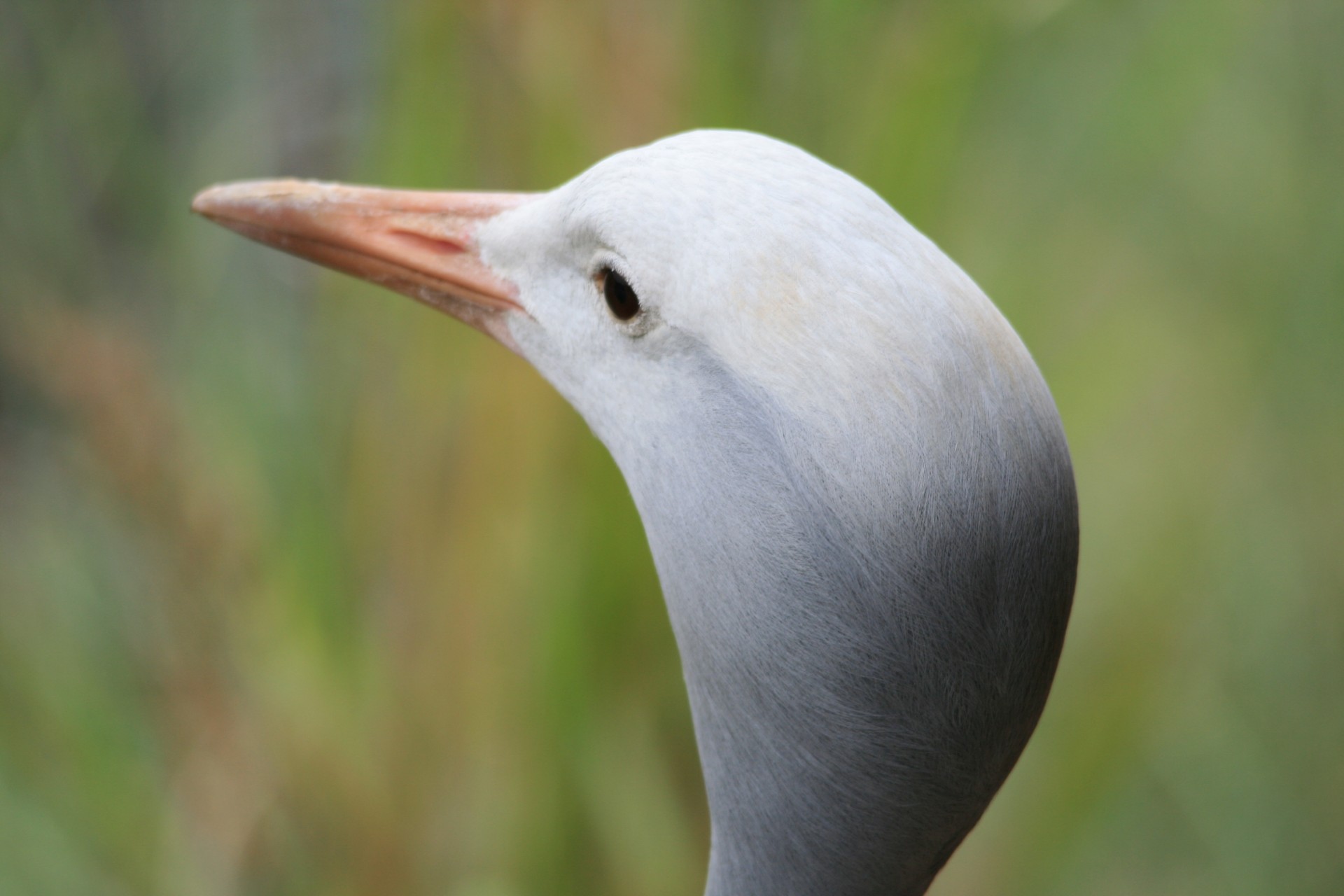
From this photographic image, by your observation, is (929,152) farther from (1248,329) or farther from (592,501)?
(1248,329)

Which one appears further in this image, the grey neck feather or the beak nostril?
the beak nostril

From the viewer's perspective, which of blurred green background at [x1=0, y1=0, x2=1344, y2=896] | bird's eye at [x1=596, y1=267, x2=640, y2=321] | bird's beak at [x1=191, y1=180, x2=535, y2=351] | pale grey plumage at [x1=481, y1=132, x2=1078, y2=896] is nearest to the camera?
pale grey plumage at [x1=481, y1=132, x2=1078, y2=896]

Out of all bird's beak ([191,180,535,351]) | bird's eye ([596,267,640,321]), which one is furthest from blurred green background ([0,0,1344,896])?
bird's eye ([596,267,640,321])

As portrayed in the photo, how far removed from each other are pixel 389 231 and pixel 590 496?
586mm

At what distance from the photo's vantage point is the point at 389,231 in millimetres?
928

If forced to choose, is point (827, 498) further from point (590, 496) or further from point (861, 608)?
point (590, 496)

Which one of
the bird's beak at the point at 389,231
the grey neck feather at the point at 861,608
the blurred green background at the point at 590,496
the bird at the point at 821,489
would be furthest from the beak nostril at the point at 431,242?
the blurred green background at the point at 590,496

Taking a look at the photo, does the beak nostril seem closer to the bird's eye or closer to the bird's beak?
the bird's beak

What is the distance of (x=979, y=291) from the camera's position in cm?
69

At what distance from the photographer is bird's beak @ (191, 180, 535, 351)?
0.92 metres

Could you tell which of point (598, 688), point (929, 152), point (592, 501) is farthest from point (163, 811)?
point (929, 152)

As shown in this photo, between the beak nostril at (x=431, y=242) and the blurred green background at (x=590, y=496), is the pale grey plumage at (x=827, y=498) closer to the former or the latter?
the beak nostril at (x=431, y=242)

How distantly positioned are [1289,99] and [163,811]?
2.07 m

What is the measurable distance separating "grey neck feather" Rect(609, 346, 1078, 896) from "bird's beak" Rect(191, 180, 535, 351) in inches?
8.6
